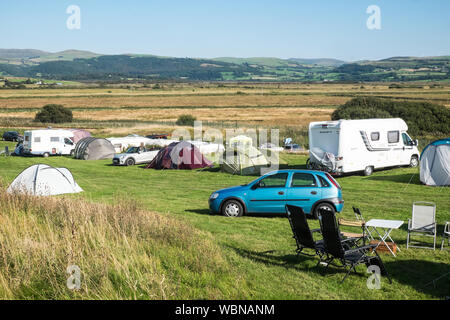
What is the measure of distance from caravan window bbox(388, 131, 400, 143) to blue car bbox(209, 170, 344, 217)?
11965mm

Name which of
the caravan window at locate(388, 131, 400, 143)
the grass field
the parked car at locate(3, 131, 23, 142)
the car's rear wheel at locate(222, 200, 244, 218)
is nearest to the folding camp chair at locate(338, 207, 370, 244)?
the grass field

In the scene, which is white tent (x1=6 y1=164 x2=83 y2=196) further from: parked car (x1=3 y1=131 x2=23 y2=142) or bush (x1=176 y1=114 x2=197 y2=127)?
bush (x1=176 y1=114 x2=197 y2=127)

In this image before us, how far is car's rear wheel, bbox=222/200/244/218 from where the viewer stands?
49.4 ft

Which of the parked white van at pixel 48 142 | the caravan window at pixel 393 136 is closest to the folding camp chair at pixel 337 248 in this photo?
the caravan window at pixel 393 136

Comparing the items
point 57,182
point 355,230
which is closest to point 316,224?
point 355,230

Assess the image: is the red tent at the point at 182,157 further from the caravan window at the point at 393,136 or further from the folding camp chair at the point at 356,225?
the folding camp chair at the point at 356,225

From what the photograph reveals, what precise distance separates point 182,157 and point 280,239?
18788mm

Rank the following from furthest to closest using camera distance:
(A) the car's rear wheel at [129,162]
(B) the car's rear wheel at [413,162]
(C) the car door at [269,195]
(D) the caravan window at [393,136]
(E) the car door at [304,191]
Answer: (A) the car's rear wheel at [129,162], (B) the car's rear wheel at [413,162], (D) the caravan window at [393,136], (C) the car door at [269,195], (E) the car door at [304,191]

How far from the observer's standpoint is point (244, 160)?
27.1m

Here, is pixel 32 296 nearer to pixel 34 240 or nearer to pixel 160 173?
pixel 34 240

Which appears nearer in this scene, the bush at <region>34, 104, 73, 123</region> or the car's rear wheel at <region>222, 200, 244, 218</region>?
the car's rear wheel at <region>222, 200, 244, 218</region>

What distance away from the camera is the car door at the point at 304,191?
1446 centimetres

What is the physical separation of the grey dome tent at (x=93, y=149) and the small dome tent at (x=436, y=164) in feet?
75.2

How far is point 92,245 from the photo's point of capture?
9.04 metres
